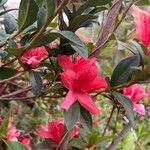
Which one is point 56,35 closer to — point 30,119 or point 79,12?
point 79,12

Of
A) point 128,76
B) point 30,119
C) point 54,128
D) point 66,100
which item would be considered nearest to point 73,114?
point 66,100

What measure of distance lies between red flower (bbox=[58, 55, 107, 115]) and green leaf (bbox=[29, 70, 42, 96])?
0.14 meters

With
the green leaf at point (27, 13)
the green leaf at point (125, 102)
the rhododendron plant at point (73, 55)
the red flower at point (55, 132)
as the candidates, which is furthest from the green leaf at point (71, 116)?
the red flower at point (55, 132)

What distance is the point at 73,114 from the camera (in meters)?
0.94

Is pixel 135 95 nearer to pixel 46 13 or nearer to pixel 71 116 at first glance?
pixel 71 116

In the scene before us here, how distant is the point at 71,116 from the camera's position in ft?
3.09

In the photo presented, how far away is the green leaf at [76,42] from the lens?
851 millimetres

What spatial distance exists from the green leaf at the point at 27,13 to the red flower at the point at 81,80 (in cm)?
13

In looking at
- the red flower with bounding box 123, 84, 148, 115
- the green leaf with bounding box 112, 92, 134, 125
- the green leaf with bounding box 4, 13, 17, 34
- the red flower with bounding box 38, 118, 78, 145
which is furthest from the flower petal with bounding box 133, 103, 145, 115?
the green leaf with bounding box 4, 13, 17, 34

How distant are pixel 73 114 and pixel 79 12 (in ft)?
0.75

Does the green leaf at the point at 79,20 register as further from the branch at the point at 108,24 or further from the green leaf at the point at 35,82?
the green leaf at the point at 35,82

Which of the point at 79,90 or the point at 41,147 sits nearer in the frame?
the point at 79,90

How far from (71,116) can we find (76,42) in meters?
0.18

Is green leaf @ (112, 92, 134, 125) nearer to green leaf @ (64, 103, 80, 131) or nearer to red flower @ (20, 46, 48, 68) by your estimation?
green leaf @ (64, 103, 80, 131)
